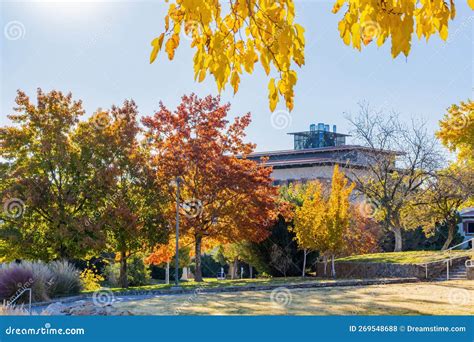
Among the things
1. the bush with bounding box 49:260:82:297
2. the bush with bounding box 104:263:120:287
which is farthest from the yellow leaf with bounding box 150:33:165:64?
the bush with bounding box 104:263:120:287

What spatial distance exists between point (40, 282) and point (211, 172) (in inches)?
448

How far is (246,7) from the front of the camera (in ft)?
17.6

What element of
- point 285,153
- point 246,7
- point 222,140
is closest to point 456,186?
point 222,140

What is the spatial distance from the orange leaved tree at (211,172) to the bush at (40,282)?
→ 9483mm

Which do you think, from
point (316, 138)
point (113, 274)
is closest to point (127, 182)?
point (113, 274)

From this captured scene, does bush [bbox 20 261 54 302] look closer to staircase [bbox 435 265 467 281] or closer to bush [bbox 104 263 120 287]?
bush [bbox 104 263 120 287]

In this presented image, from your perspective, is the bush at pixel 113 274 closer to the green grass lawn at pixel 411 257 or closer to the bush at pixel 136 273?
the bush at pixel 136 273

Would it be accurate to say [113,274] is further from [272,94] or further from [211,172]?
[272,94]

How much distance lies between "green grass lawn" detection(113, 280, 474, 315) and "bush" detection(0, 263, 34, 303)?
2965mm

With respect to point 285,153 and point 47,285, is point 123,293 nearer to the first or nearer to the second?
point 47,285

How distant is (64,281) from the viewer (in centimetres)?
2344

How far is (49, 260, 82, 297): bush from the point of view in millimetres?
23125

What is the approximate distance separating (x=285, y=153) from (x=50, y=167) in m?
46.0
